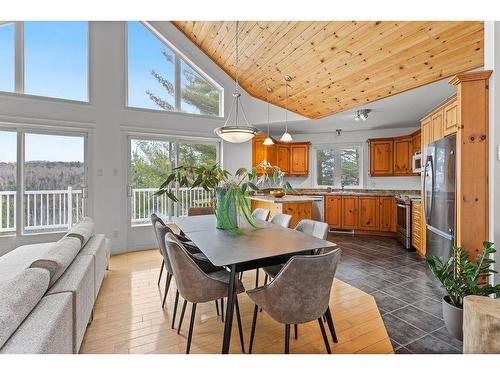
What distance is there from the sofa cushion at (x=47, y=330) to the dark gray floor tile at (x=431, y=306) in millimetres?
2816

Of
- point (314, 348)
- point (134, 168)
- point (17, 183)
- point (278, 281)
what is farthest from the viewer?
point (134, 168)

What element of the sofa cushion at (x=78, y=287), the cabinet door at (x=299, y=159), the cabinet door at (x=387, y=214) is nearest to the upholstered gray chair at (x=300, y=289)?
the sofa cushion at (x=78, y=287)

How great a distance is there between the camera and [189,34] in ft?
16.2

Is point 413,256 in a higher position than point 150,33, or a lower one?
lower

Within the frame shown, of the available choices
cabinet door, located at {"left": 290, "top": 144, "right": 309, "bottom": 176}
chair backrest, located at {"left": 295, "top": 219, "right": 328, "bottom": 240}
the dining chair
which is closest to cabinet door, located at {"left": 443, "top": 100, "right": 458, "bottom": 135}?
chair backrest, located at {"left": 295, "top": 219, "right": 328, "bottom": 240}

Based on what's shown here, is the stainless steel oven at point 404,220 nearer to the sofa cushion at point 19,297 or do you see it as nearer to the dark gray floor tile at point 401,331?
the dark gray floor tile at point 401,331

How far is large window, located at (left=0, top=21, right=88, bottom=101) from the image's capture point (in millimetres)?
3775

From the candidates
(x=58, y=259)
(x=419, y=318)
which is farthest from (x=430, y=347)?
(x=58, y=259)

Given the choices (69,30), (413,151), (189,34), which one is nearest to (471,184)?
(413,151)

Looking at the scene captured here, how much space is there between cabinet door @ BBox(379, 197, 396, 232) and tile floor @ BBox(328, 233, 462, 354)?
0.59m

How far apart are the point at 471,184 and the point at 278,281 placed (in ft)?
6.57

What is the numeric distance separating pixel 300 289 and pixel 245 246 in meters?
0.52

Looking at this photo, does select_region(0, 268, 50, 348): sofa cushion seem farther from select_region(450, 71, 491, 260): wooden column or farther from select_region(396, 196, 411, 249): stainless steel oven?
select_region(396, 196, 411, 249): stainless steel oven
